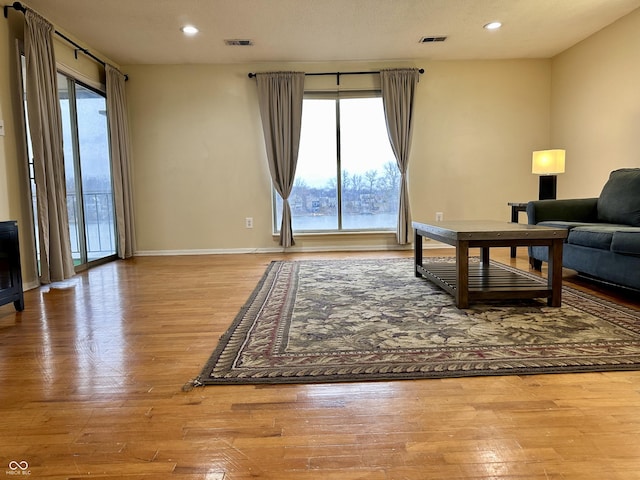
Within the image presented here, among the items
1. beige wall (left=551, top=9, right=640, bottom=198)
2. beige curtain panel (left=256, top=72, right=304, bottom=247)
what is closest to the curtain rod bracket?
beige curtain panel (left=256, top=72, right=304, bottom=247)

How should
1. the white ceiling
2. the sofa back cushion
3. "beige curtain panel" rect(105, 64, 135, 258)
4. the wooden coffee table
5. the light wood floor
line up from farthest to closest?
"beige curtain panel" rect(105, 64, 135, 258) < the white ceiling < the sofa back cushion < the wooden coffee table < the light wood floor

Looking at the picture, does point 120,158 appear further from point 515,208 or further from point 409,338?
point 515,208

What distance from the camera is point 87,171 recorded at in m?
4.59

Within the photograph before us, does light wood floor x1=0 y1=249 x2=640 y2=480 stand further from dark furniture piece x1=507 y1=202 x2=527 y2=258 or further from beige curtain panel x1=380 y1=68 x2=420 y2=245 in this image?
beige curtain panel x1=380 y1=68 x2=420 y2=245

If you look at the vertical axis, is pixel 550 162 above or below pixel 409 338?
above

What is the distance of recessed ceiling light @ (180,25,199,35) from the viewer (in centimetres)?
408

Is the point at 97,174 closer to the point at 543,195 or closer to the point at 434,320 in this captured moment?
the point at 434,320

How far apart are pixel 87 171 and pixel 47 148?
3.60 feet

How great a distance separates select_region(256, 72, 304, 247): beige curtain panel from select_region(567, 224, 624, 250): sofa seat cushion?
318 centimetres

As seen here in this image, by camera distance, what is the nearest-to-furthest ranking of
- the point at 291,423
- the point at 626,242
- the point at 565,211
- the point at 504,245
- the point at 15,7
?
the point at 291,423
the point at 504,245
the point at 626,242
the point at 15,7
the point at 565,211

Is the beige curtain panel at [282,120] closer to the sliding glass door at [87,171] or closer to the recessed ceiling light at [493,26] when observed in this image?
the sliding glass door at [87,171]

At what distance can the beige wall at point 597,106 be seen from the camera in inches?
158

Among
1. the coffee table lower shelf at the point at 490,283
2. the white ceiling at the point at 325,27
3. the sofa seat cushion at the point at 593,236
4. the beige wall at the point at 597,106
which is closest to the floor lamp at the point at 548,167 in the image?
the beige wall at the point at 597,106

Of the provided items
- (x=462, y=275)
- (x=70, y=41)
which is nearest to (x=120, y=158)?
(x=70, y=41)
